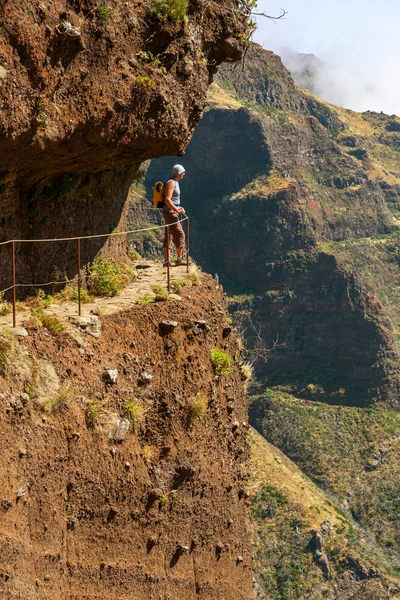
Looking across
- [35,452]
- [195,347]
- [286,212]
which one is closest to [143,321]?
[195,347]

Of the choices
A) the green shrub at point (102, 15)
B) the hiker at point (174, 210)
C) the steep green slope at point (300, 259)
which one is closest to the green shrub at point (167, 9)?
the green shrub at point (102, 15)

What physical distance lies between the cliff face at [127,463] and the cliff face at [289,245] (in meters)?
124

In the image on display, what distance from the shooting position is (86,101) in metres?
16.0

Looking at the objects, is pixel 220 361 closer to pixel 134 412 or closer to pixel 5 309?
pixel 134 412

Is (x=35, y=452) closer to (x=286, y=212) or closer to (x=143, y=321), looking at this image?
(x=143, y=321)

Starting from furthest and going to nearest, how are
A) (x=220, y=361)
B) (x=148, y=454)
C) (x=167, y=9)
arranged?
(x=220, y=361) < (x=167, y=9) < (x=148, y=454)

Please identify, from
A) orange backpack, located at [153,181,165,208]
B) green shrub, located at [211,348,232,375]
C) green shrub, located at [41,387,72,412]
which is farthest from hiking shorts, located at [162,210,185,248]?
green shrub, located at [41,387,72,412]

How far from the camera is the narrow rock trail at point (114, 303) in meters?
16.1

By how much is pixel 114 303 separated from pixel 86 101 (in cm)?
362

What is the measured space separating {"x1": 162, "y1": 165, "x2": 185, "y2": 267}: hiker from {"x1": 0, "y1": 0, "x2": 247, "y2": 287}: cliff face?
0.85 meters

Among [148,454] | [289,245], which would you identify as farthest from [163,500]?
[289,245]

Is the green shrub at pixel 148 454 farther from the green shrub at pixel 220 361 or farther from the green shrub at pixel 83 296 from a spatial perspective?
the green shrub at pixel 83 296

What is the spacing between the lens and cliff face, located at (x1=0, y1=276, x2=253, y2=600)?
13945 mm

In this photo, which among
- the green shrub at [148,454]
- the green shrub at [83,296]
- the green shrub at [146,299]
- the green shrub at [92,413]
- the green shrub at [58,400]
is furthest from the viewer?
the green shrub at [83,296]
